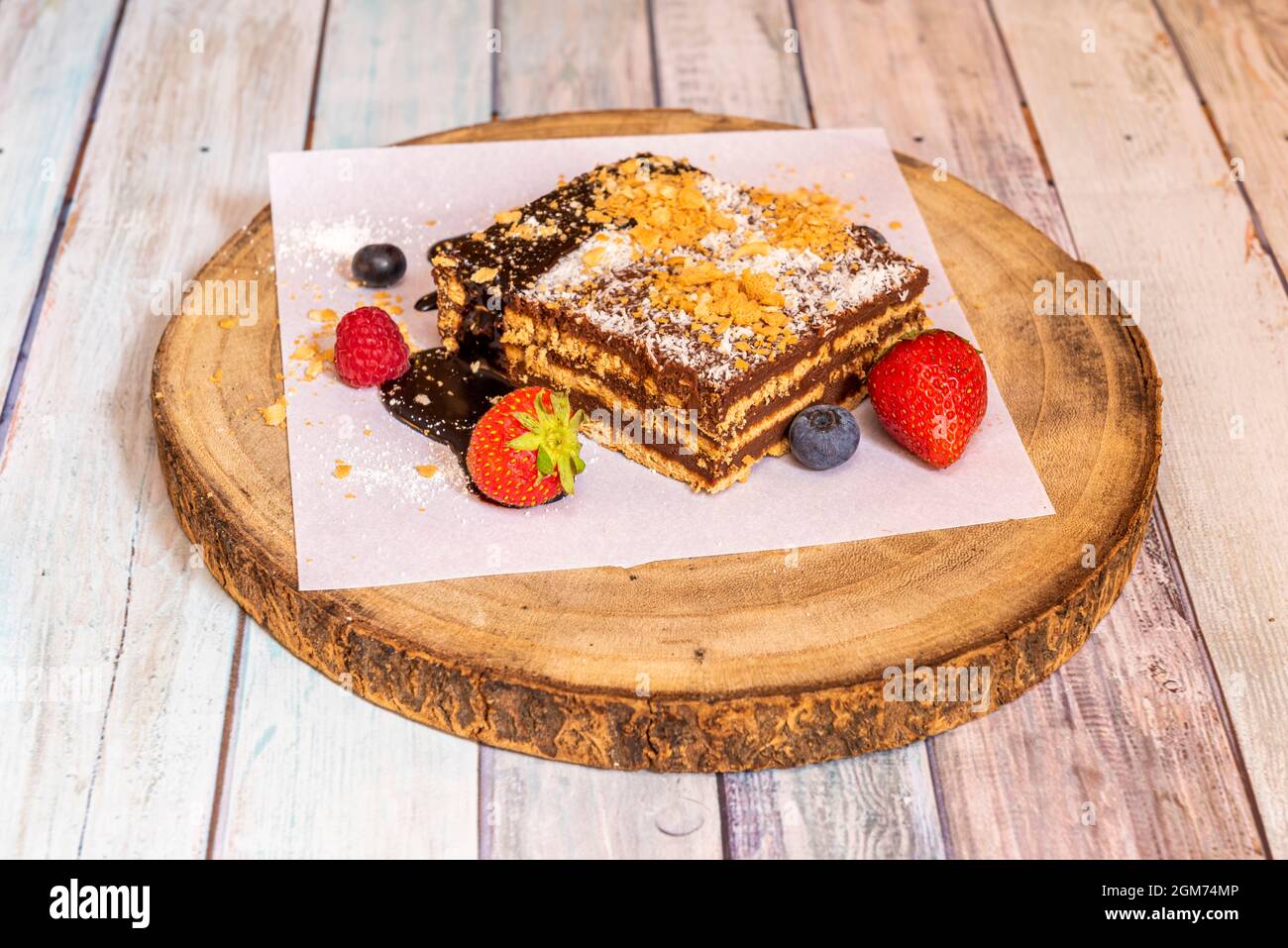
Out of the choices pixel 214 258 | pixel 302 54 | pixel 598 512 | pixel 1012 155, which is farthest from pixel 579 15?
pixel 598 512

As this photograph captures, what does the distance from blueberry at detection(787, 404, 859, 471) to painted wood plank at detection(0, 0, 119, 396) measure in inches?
82.8

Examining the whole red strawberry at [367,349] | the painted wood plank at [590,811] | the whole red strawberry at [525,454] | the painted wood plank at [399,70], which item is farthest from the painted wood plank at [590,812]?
the painted wood plank at [399,70]

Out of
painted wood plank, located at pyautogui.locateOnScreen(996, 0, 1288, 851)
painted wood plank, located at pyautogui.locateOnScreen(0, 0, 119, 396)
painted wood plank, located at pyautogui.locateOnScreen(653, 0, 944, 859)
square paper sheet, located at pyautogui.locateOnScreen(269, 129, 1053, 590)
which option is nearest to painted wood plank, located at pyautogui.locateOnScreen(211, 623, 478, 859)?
square paper sheet, located at pyautogui.locateOnScreen(269, 129, 1053, 590)

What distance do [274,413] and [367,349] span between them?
0.84ft

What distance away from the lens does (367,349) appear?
3.62 meters

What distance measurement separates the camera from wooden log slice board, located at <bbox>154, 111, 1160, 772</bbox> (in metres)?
3.00

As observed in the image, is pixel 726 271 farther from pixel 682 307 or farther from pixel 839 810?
pixel 839 810

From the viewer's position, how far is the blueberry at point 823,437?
11.4 ft

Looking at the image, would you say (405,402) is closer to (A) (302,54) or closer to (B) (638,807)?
(B) (638,807)

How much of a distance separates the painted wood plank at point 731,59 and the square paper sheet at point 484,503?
1092 millimetres

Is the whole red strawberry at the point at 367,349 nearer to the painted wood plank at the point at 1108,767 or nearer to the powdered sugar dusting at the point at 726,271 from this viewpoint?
the powdered sugar dusting at the point at 726,271

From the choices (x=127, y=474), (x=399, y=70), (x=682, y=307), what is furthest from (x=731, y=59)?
(x=127, y=474)

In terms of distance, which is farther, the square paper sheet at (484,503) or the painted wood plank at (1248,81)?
the painted wood plank at (1248,81)

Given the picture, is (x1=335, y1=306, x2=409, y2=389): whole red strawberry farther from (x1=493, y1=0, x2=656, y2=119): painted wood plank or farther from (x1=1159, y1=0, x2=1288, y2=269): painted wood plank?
(x1=1159, y1=0, x2=1288, y2=269): painted wood plank
